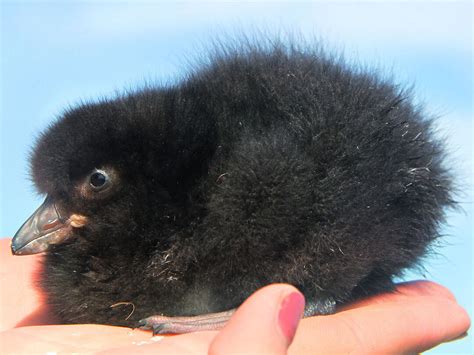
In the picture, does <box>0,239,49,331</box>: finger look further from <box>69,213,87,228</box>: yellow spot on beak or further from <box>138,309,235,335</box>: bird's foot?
<box>138,309,235,335</box>: bird's foot

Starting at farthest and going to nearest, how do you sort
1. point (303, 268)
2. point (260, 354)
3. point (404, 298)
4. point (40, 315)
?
1. point (40, 315)
2. point (404, 298)
3. point (303, 268)
4. point (260, 354)

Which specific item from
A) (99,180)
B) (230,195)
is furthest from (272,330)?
(99,180)

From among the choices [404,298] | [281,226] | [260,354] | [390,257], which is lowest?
[404,298]

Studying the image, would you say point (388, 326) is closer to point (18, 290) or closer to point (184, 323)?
point (184, 323)

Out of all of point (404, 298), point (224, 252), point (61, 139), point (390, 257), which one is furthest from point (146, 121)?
point (404, 298)

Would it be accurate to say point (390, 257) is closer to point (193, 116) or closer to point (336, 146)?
point (336, 146)

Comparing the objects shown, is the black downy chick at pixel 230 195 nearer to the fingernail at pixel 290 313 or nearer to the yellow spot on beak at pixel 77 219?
the yellow spot on beak at pixel 77 219
